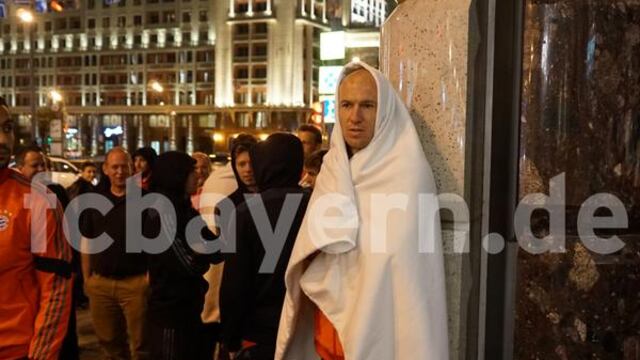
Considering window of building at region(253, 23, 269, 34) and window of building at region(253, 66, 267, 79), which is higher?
window of building at region(253, 23, 269, 34)

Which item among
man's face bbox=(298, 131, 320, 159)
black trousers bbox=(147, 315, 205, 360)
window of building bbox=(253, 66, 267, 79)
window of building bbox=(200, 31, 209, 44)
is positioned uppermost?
window of building bbox=(200, 31, 209, 44)

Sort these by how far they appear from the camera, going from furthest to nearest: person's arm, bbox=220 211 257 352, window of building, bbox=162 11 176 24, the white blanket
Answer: window of building, bbox=162 11 176 24, person's arm, bbox=220 211 257 352, the white blanket

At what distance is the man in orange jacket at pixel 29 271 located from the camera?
3.24 metres

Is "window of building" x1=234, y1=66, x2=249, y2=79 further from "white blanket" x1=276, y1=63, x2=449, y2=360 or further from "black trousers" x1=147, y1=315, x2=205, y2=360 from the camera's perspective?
"white blanket" x1=276, y1=63, x2=449, y2=360

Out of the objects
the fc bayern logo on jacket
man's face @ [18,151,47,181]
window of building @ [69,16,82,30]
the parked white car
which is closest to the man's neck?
man's face @ [18,151,47,181]

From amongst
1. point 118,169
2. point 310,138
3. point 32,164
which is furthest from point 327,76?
point 118,169

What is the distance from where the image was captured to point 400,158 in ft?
7.79

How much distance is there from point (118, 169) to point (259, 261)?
11.5ft

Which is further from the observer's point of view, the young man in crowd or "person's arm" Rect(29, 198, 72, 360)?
the young man in crowd

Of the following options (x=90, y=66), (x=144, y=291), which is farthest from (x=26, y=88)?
(x=144, y=291)

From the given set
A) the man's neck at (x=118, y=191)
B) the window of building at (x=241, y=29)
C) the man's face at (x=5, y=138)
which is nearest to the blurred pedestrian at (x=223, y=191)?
the man's neck at (x=118, y=191)

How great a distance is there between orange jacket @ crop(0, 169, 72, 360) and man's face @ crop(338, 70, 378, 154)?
1672 mm

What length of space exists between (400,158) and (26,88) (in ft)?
405

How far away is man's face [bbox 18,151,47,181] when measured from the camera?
28.5ft
